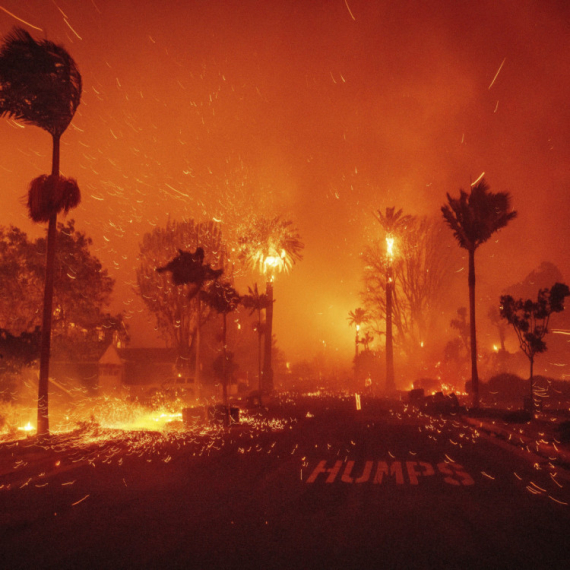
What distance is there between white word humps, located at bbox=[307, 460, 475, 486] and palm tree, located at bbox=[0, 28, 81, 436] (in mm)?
8497

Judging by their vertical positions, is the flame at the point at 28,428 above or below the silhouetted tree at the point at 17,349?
below

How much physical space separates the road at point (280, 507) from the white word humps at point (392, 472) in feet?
0.14

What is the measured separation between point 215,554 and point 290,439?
1281cm

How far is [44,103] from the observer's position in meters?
17.0

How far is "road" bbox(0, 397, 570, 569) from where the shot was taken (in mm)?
6582

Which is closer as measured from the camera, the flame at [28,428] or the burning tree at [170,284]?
the flame at [28,428]

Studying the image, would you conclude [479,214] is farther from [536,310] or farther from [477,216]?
[536,310]

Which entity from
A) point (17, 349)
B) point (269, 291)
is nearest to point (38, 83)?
point (17, 349)

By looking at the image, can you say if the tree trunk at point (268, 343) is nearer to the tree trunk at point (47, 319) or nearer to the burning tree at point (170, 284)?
the burning tree at point (170, 284)

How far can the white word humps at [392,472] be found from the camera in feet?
37.7

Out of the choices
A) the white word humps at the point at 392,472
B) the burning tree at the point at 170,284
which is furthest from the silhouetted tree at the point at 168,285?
the white word humps at the point at 392,472

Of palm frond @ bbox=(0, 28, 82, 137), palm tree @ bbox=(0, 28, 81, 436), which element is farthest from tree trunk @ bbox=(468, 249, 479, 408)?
palm frond @ bbox=(0, 28, 82, 137)

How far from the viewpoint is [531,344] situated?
1112 inches

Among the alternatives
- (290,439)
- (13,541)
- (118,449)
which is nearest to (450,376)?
(290,439)
